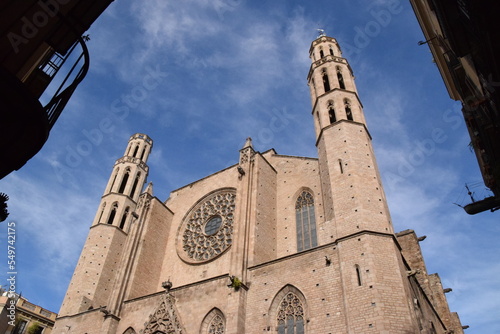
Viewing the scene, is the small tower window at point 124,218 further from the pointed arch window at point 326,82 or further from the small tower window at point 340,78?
A: the small tower window at point 340,78

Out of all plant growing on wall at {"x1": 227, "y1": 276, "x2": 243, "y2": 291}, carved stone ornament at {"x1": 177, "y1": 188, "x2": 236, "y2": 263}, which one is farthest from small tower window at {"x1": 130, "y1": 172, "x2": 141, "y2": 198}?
plant growing on wall at {"x1": 227, "y1": 276, "x2": 243, "y2": 291}

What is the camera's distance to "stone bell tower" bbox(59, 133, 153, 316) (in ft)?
61.3

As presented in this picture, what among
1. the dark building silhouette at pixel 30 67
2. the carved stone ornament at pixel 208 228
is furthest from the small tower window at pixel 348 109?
the dark building silhouette at pixel 30 67

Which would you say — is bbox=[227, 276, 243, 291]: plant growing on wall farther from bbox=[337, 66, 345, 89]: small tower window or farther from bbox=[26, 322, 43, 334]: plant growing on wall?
bbox=[26, 322, 43, 334]: plant growing on wall

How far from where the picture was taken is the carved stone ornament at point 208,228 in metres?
17.2

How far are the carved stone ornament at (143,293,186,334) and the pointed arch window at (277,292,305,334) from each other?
363 centimetres

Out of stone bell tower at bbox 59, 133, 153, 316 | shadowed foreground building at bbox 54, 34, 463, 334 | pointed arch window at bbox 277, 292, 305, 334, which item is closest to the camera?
shadowed foreground building at bbox 54, 34, 463, 334

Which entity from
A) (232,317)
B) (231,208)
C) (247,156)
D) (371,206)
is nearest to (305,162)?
(247,156)

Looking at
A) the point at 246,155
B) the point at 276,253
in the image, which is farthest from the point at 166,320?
the point at 246,155

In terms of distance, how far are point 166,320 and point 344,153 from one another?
8.60 m

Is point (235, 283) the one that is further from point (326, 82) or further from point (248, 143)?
point (326, 82)

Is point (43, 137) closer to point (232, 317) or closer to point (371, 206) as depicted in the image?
point (232, 317)

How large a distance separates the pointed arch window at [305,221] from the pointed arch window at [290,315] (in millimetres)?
2966

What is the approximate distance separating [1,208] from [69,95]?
1.69m
